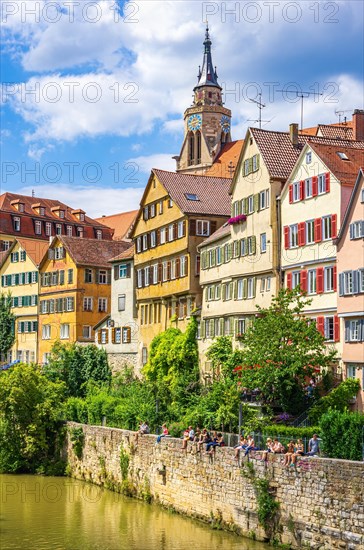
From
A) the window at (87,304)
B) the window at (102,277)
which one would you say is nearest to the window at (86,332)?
the window at (87,304)

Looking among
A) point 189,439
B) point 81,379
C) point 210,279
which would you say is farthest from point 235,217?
point 81,379

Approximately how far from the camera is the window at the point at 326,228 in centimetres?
4084

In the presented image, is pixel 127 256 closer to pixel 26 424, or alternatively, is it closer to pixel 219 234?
pixel 219 234

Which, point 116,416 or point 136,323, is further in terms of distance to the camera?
point 136,323

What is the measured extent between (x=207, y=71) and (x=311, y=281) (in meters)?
96.3

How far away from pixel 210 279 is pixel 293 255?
30.9 feet

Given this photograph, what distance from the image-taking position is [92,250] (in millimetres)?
71250

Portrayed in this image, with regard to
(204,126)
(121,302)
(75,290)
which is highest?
(204,126)

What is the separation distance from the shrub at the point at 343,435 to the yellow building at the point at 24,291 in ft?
152

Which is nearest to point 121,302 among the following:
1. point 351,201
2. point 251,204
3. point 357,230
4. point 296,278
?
point 251,204

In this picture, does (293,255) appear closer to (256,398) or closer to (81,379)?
(256,398)

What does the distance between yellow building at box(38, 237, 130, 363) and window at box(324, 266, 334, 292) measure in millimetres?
30124

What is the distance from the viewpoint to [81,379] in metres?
62.8

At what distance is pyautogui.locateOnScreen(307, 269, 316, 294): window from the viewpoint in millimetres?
41969
